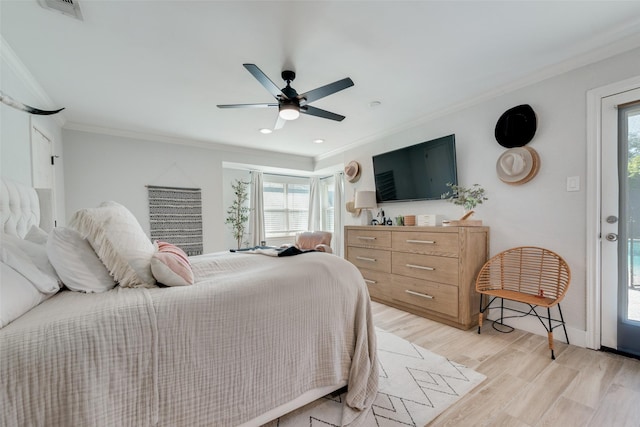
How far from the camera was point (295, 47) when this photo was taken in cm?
194

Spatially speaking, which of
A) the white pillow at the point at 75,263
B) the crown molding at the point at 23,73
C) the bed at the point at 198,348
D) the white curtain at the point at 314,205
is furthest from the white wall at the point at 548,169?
the crown molding at the point at 23,73

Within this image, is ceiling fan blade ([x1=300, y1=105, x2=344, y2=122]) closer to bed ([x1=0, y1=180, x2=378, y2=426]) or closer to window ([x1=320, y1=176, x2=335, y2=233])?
bed ([x1=0, y1=180, x2=378, y2=426])

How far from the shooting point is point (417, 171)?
3291 mm

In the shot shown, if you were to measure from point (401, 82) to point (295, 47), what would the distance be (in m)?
1.13

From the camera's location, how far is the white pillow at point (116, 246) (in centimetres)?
119

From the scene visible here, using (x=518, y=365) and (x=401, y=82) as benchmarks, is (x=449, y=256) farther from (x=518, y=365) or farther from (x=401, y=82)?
(x=401, y=82)

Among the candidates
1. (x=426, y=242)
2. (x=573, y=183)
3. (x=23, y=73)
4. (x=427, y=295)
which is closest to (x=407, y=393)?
(x=427, y=295)

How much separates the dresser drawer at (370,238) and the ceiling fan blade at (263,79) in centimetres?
199

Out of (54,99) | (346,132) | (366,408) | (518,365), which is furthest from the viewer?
(346,132)

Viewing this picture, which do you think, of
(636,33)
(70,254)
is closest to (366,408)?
(70,254)

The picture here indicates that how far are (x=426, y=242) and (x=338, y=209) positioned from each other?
3085 millimetres

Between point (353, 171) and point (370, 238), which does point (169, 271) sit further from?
point (353, 171)

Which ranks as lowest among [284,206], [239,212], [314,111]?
[239,212]

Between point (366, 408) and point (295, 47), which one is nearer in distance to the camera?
point (366, 408)
